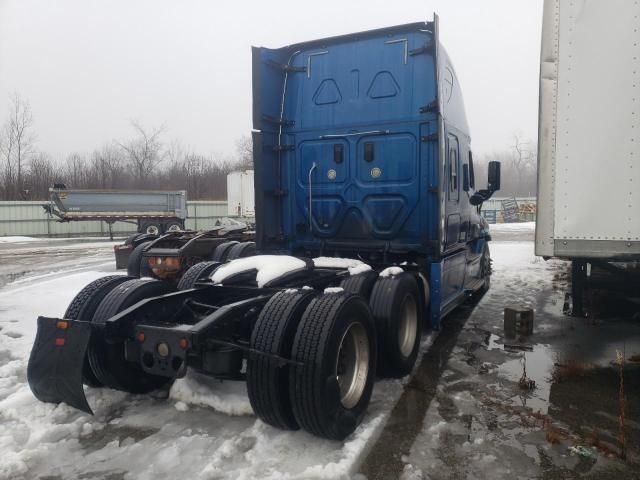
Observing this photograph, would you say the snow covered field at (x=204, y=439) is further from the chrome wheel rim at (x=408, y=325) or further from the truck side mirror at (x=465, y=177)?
the truck side mirror at (x=465, y=177)

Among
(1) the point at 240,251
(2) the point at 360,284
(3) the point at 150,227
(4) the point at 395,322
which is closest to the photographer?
(4) the point at 395,322

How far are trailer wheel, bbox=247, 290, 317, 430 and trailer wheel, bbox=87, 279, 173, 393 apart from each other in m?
1.17

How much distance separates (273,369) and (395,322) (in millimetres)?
1571

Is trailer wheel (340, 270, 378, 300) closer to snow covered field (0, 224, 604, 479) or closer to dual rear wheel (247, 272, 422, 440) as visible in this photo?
dual rear wheel (247, 272, 422, 440)

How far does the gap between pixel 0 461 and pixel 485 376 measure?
4.04 m

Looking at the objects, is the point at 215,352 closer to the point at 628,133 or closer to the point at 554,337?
the point at 628,133

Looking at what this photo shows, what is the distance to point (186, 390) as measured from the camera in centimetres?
417

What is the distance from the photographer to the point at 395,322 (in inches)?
174

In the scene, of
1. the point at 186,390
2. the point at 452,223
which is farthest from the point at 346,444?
the point at 452,223

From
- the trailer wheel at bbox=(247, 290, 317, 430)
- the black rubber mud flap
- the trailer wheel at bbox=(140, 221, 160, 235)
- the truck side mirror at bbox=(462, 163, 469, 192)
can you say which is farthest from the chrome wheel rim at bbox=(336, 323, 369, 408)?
the trailer wheel at bbox=(140, 221, 160, 235)

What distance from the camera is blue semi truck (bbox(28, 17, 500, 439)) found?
329 centimetres

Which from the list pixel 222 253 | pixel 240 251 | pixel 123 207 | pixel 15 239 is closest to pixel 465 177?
pixel 240 251

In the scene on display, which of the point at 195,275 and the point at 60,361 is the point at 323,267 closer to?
the point at 195,275

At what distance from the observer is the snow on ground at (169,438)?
10.0 feet
